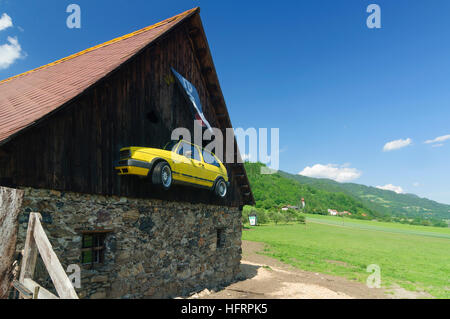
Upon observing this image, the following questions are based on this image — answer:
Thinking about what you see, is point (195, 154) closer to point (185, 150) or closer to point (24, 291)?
point (185, 150)

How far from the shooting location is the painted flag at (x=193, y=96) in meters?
10.2

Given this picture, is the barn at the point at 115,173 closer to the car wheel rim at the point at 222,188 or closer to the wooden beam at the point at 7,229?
the car wheel rim at the point at 222,188

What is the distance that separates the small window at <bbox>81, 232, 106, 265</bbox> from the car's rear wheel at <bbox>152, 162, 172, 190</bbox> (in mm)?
1923

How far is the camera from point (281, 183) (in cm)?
13612

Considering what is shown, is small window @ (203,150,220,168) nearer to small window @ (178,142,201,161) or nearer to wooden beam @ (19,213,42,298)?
small window @ (178,142,201,161)

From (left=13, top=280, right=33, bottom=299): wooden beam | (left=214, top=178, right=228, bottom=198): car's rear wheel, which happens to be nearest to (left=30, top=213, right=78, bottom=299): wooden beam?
(left=13, top=280, right=33, bottom=299): wooden beam

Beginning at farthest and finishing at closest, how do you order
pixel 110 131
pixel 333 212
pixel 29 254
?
pixel 333 212 < pixel 110 131 < pixel 29 254

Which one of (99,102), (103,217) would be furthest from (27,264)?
(99,102)

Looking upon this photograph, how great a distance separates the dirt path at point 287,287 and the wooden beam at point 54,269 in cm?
687

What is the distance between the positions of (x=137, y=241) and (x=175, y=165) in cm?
243

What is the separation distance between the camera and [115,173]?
727 centimetres

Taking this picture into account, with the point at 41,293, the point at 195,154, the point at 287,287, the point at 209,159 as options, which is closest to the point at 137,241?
the point at 195,154

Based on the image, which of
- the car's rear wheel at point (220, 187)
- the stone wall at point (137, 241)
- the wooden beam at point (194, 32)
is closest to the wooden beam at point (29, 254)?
the stone wall at point (137, 241)
